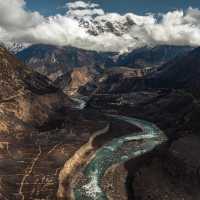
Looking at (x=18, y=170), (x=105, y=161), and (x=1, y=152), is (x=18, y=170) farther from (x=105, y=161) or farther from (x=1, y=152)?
(x=105, y=161)

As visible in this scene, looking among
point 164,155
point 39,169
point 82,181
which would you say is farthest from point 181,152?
point 39,169

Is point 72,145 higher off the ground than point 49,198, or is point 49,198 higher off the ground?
point 72,145

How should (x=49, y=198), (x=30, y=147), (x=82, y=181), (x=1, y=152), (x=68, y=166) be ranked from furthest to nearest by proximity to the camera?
1. (x=30, y=147)
2. (x=1, y=152)
3. (x=68, y=166)
4. (x=82, y=181)
5. (x=49, y=198)

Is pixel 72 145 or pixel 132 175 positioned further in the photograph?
pixel 72 145

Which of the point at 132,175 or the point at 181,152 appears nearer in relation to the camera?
the point at 132,175

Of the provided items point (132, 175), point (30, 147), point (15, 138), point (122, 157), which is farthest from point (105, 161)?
point (15, 138)

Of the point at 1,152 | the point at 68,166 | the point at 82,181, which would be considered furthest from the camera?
the point at 1,152

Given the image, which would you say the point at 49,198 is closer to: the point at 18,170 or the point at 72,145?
the point at 18,170

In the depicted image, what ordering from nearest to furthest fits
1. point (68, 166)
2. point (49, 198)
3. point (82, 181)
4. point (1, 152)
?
point (49, 198) → point (82, 181) → point (68, 166) → point (1, 152)

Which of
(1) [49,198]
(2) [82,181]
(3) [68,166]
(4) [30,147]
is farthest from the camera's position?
(4) [30,147]
